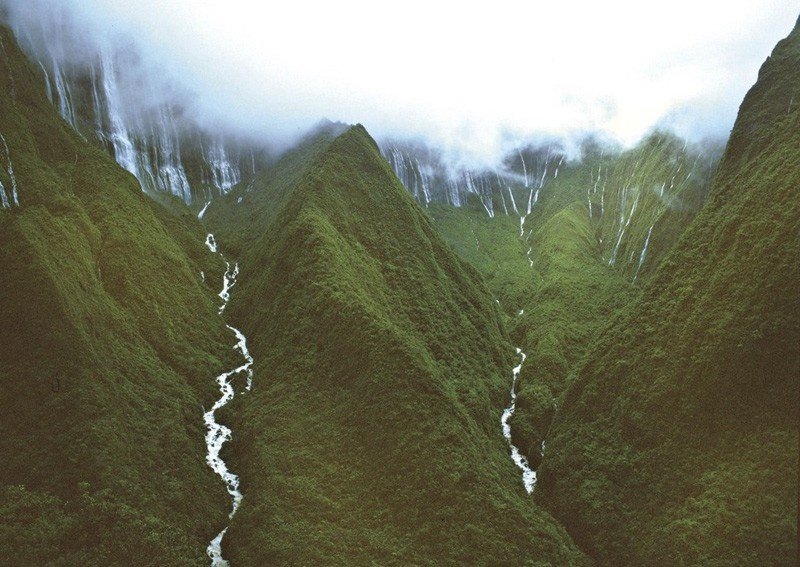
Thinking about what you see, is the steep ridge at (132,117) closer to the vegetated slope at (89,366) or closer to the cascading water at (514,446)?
the vegetated slope at (89,366)

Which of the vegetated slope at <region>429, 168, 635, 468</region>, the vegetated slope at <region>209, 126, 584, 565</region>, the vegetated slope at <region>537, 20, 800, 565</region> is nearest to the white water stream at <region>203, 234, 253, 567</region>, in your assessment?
the vegetated slope at <region>209, 126, 584, 565</region>

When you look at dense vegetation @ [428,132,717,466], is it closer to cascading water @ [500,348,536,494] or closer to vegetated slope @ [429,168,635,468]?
vegetated slope @ [429,168,635,468]

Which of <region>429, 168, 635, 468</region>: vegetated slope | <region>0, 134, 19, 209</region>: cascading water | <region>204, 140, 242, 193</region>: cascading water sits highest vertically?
<region>204, 140, 242, 193</region>: cascading water

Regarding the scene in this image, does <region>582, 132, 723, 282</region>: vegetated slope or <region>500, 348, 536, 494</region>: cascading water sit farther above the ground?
<region>582, 132, 723, 282</region>: vegetated slope

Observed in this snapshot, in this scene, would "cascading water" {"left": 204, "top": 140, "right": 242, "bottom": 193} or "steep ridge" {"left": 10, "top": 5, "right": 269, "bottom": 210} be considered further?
"cascading water" {"left": 204, "top": 140, "right": 242, "bottom": 193}

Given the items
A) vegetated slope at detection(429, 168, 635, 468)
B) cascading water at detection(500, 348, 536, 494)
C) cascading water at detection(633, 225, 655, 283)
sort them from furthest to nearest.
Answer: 1. cascading water at detection(633, 225, 655, 283)
2. vegetated slope at detection(429, 168, 635, 468)
3. cascading water at detection(500, 348, 536, 494)

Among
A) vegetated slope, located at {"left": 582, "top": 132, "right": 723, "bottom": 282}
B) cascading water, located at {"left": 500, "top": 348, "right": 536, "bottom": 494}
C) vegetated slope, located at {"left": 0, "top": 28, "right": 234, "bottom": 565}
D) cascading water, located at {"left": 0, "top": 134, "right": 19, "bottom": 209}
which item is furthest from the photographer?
vegetated slope, located at {"left": 582, "top": 132, "right": 723, "bottom": 282}

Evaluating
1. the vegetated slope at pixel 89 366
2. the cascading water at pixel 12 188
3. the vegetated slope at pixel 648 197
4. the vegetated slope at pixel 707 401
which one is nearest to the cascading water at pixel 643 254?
the vegetated slope at pixel 648 197
